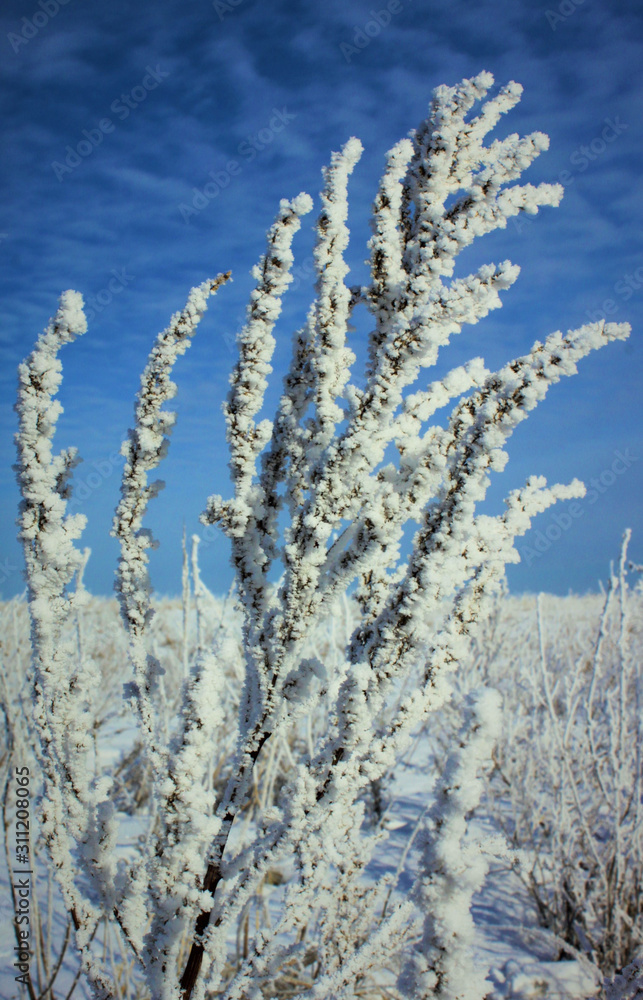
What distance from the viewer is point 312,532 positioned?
1.12 meters

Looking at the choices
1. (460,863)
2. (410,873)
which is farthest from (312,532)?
(410,873)

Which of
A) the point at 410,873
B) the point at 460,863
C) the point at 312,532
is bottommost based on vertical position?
Result: the point at 410,873

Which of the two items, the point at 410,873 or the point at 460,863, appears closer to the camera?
the point at 460,863

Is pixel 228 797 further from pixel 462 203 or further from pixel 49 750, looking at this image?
pixel 462 203

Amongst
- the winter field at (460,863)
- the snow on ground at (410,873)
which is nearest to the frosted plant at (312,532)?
the winter field at (460,863)

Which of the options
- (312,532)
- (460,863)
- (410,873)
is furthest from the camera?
(410,873)

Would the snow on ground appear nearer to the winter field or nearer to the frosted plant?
the winter field

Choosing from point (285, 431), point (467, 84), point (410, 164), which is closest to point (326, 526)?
point (285, 431)

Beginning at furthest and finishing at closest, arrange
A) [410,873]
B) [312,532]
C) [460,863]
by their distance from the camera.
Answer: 1. [410,873]
2. [312,532]
3. [460,863]

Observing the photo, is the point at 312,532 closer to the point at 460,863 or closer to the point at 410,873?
the point at 460,863

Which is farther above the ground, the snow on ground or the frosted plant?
the frosted plant

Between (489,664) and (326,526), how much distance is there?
365cm

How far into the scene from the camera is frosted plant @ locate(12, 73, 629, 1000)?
3.35 feet

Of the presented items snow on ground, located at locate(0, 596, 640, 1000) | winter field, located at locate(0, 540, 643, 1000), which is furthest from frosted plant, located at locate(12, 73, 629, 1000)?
snow on ground, located at locate(0, 596, 640, 1000)
